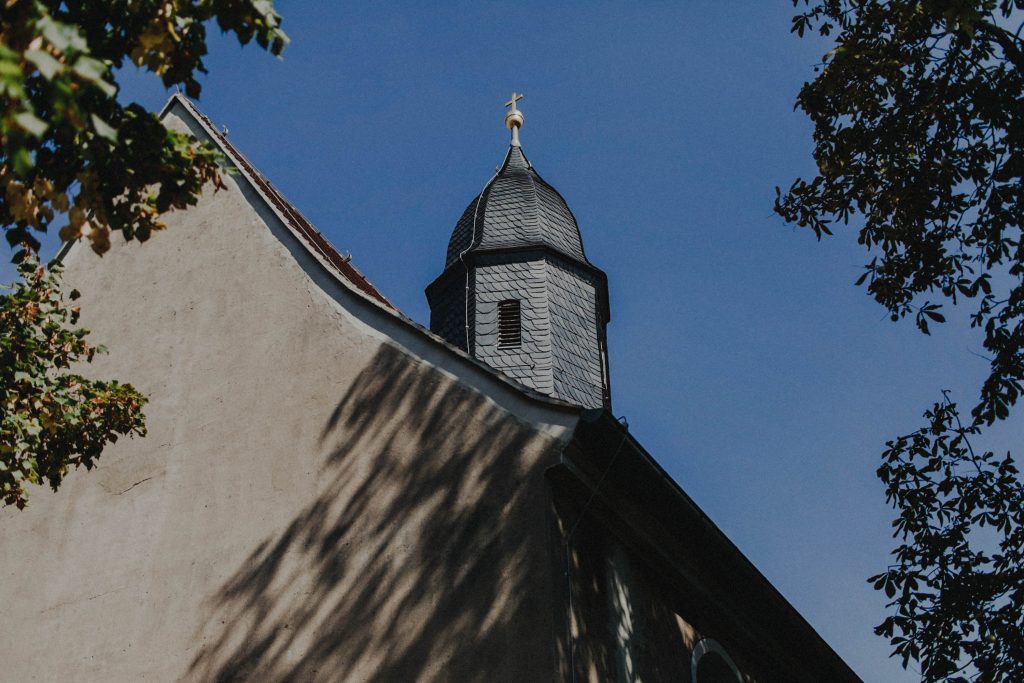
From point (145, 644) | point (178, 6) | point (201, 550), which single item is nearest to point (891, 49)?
point (178, 6)

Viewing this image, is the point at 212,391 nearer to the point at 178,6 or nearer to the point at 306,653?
the point at 306,653

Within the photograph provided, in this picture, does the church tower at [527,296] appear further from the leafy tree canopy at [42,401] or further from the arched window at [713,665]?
the leafy tree canopy at [42,401]

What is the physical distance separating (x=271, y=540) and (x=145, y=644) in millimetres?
1284

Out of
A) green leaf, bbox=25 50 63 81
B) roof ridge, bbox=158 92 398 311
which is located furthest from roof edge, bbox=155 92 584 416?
green leaf, bbox=25 50 63 81

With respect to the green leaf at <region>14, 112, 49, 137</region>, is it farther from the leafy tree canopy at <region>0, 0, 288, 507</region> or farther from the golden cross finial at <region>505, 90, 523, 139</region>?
the golden cross finial at <region>505, 90, 523, 139</region>

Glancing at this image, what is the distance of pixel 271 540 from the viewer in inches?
346

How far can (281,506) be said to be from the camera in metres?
8.91

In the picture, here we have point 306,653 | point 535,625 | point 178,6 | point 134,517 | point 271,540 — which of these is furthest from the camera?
point 134,517

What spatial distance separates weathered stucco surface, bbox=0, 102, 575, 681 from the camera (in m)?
7.88

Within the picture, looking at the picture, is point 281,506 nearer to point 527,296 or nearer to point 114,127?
point 114,127

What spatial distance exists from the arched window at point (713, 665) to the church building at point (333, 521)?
0.02 meters

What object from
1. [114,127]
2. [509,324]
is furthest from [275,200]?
[114,127]

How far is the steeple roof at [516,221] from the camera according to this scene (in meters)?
15.6

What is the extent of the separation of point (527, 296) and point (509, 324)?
1.94 ft
